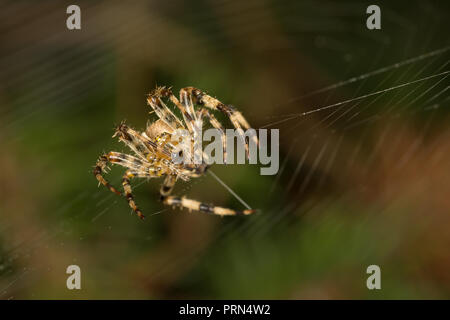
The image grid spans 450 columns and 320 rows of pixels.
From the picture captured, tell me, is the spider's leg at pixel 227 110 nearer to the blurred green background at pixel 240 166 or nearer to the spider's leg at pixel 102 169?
the blurred green background at pixel 240 166

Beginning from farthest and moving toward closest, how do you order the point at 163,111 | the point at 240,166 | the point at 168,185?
the point at 240,166 < the point at 163,111 < the point at 168,185

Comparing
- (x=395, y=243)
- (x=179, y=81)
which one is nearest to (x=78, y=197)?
(x=179, y=81)

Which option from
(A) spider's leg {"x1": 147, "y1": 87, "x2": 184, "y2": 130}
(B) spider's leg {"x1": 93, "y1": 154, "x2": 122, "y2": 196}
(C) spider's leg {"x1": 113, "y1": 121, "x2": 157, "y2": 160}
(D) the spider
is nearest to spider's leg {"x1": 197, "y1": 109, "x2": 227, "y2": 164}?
(D) the spider

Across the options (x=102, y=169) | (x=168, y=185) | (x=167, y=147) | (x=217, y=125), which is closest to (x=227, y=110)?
(x=217, y=125)

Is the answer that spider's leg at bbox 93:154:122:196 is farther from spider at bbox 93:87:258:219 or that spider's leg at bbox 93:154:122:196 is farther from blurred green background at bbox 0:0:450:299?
blurred green background at bbox 0:0:450:299

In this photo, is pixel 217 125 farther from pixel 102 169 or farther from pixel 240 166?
pixel 240 166

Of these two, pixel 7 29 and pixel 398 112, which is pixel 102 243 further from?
pixel 398 112
